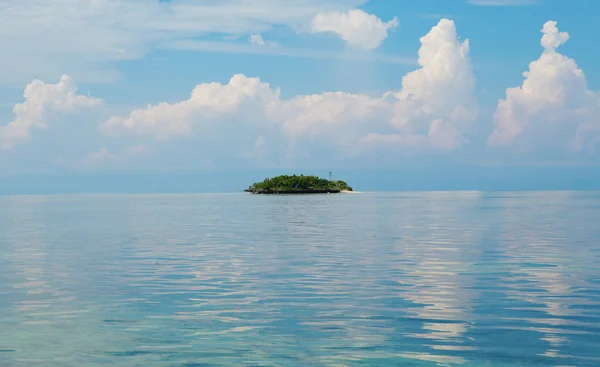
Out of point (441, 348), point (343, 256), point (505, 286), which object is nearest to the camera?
point (441, 348)

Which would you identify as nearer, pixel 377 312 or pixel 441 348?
pixel 441 348

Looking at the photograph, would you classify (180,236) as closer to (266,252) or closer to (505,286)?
(266,252)

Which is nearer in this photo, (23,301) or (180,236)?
(23,301)

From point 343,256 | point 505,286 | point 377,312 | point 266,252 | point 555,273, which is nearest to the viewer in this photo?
point 377,312

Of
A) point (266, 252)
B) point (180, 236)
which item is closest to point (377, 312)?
point (266, 252)

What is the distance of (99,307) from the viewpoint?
2850 centimetres

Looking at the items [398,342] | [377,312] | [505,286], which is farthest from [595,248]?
[398,342]

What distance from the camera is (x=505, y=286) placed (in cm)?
3366

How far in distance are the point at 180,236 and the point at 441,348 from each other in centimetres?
5113

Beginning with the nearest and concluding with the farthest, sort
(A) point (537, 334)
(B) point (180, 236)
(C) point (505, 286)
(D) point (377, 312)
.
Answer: (A) point (537, 334) < (D) point (377, 312) < (C) point (505, 286) < (B) point (180, 236)

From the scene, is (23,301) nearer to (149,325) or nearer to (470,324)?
(149,325)

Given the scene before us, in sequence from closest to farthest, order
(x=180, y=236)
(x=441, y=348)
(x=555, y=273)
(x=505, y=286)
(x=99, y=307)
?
(x=441, y=348), (x=99, y=307), (x=505, y=286), (x=555, y=273), (x=180, y=236)

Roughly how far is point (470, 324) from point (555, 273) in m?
16.0

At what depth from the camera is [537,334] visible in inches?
900
